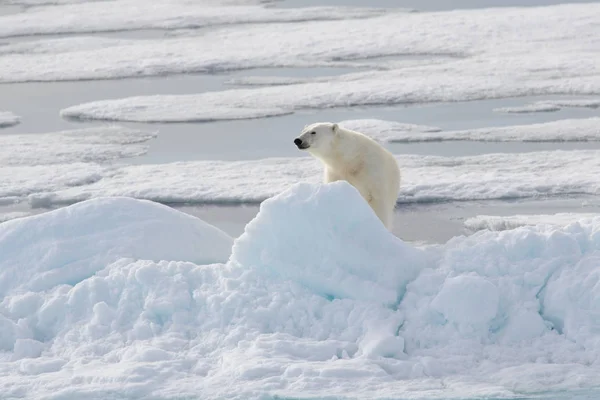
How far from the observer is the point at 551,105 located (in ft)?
32.8

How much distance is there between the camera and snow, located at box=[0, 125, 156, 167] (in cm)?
849

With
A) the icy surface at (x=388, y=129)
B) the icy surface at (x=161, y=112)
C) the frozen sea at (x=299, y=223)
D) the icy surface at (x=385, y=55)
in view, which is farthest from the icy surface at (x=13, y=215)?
the icy surface at (x=385, y=55)

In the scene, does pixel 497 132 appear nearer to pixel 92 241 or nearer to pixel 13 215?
pixel 13 215

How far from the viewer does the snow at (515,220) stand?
591 centimetres

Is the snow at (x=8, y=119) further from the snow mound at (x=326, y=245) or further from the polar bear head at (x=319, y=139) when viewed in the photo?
the snow mound at (x=326, y=245)

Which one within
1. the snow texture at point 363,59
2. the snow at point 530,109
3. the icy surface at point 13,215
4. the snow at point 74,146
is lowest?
the icy surface at point 13,215

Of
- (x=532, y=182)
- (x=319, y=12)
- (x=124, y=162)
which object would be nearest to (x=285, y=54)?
(x=319, y=12)

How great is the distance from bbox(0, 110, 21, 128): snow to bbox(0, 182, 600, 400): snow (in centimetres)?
604

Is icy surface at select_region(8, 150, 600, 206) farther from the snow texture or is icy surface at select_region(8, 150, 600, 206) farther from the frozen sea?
the snow texture

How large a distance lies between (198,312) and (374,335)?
75 cm

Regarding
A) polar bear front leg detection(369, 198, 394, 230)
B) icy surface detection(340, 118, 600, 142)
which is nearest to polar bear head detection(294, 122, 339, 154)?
polar bear front leg detection(369, 198, 394, 230)

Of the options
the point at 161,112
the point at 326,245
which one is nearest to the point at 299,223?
the point at 326,245

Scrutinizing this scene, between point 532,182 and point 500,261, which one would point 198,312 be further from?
point 532,182

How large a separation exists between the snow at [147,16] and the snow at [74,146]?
821 centimetres
